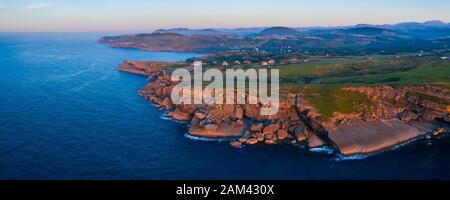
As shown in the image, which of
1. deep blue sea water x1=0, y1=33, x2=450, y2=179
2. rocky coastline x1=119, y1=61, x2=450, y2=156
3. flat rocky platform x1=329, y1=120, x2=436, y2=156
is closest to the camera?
deep blue sea water x1=0, y1=33, x2=450, y2=179

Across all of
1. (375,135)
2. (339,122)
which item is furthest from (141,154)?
(375,135)

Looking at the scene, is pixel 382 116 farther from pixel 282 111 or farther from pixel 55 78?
pixel 55 78

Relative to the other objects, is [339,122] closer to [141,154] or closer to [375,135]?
[375,135]

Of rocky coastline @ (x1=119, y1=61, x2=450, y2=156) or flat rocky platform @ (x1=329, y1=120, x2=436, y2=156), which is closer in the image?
flat rocky platform @ (x1=329, y1=120, x2=436, y2=156)

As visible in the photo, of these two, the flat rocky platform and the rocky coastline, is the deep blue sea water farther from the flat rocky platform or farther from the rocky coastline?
the rocky coastline

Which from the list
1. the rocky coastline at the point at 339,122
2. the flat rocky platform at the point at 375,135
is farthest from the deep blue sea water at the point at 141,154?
the rocky coastline at the point at 339,122

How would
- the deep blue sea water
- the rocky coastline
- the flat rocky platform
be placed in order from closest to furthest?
the deep blue sea water
the flat rocky platform
the rocky coastline

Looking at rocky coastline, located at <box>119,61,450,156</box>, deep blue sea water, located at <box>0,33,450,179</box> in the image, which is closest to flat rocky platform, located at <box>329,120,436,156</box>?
rocky coastline, located at <box>119,61,450,156</box>
